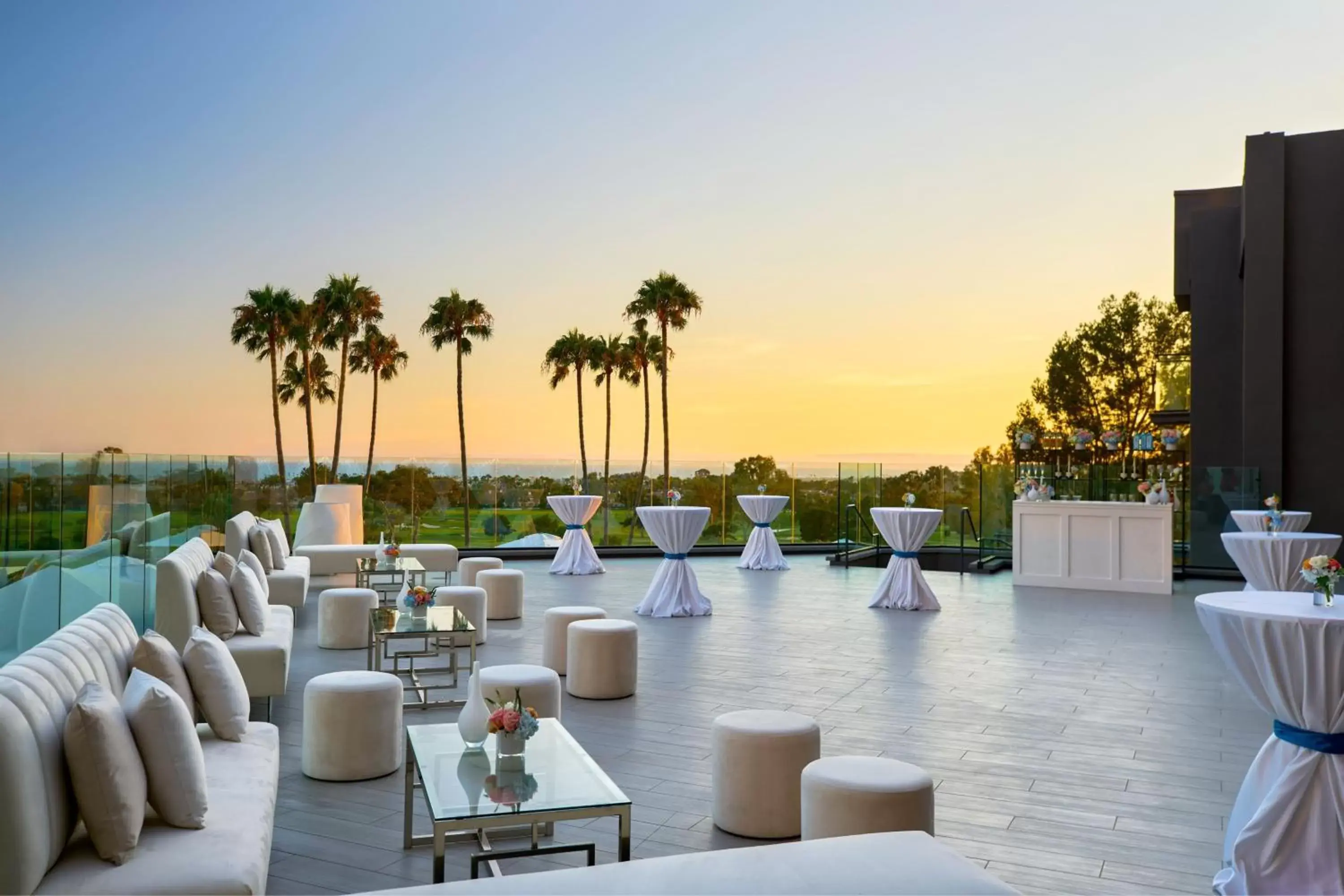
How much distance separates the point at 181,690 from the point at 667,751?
2.37 meters

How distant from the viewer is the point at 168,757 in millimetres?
2752

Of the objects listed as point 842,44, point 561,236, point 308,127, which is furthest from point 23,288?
point 842,44

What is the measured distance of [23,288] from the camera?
17844 millimetres

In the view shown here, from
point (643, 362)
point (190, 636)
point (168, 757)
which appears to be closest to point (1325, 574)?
point (168, 757)

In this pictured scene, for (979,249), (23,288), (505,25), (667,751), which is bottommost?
(667,751)

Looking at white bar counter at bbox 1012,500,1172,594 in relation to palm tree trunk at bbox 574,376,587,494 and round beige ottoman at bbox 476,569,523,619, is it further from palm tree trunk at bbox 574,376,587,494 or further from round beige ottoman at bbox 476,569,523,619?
palm tree trunk at bbox 574,376,587,494

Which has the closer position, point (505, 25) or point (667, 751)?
point (667, 751)

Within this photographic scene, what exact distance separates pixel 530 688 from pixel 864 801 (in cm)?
212

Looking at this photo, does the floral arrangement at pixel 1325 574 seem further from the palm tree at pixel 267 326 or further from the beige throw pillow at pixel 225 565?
the palm tree at pixel 267 326

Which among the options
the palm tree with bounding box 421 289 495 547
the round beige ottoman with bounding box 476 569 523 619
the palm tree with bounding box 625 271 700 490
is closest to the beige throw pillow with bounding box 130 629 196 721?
the round beige ottoman with bounding box 476 569 523 619

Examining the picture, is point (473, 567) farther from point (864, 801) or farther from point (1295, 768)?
point (1295, 768)

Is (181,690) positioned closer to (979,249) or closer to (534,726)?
(534,726)

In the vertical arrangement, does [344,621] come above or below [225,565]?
below

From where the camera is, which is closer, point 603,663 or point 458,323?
point 603,663
